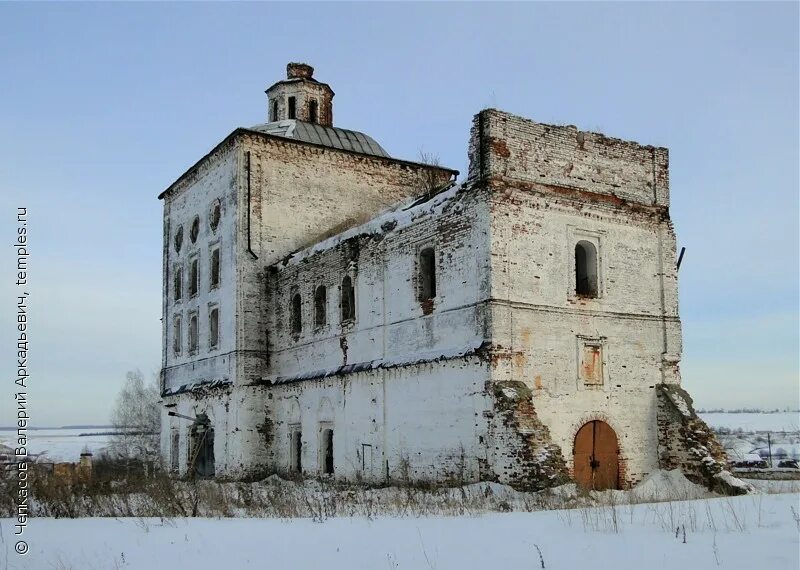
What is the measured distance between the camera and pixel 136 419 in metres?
48.2

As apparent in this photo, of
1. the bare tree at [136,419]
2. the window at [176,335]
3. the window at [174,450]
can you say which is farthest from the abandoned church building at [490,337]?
the bare tree at [136,419]

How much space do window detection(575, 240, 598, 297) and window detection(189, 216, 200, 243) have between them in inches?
508

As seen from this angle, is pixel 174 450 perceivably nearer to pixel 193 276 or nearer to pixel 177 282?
pixel 177 282

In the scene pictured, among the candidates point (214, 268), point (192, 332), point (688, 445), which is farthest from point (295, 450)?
point (688, 445)

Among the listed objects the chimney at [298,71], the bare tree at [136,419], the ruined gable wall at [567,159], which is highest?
the chimney at [298,71]

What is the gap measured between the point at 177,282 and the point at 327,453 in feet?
32.5

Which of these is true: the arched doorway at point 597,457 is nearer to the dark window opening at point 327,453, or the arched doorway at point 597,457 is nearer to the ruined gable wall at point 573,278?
the ruined gable wall at point 573,278

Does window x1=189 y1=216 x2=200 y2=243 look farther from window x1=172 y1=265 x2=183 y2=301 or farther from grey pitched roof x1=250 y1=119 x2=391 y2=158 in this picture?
grey pitched roof x1=250 y1=119 x2=391 y2=158

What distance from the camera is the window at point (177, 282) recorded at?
27000 mm

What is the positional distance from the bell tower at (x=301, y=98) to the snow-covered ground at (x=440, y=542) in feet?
59.1

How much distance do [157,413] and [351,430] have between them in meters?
31.6

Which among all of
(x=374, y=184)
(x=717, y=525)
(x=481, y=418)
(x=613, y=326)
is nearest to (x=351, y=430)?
(x=481, y=418)

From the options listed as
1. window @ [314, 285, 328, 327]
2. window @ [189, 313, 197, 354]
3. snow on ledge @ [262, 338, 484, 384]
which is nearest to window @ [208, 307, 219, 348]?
window @ [189, 313, 197, 354]

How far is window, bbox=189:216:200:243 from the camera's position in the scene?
25.9 meters
